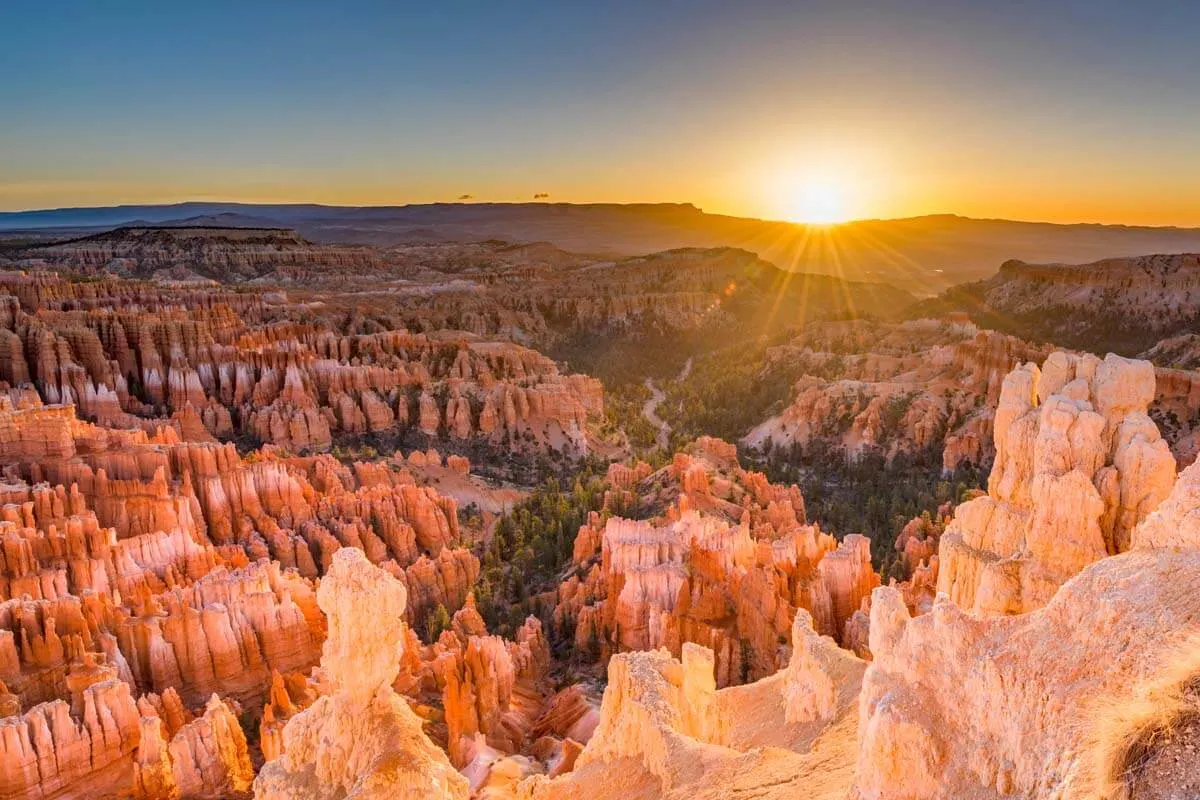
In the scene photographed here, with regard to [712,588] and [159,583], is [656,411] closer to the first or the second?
[712,588]

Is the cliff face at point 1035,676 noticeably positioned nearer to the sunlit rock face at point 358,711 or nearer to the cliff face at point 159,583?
the sunlit rock face at point 358,711

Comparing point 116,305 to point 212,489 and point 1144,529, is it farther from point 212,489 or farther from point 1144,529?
point 1144,529

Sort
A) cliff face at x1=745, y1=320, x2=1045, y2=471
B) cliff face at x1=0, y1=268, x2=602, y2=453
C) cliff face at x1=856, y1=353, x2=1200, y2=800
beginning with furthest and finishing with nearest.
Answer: cliff face at x1=745, y1=320, x2=1045, y2=471 → cliff face at x1=0, y1=268, x2=602, y2=453 → cliff face at x1=856, y1=353, x2=1200, y2=800

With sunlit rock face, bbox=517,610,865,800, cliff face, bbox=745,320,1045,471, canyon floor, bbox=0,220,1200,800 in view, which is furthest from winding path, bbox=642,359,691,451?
sunlit rock face, bbox=517,610,865,800

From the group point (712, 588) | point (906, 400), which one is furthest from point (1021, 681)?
point (906, 400)

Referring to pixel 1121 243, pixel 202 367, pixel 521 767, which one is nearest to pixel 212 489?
pixel 521 767

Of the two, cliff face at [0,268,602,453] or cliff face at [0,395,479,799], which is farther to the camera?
cliff face at [0,268,602,453]

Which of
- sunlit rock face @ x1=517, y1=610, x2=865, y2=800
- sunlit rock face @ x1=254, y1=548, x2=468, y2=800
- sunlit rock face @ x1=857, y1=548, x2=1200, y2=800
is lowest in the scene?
sunlit rock face @ x1=517, y1=610, x2=865, y2=800

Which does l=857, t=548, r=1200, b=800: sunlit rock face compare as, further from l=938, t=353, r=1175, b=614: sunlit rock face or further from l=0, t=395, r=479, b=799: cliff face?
l=0, t=395, r=479, b=799: cliff face
